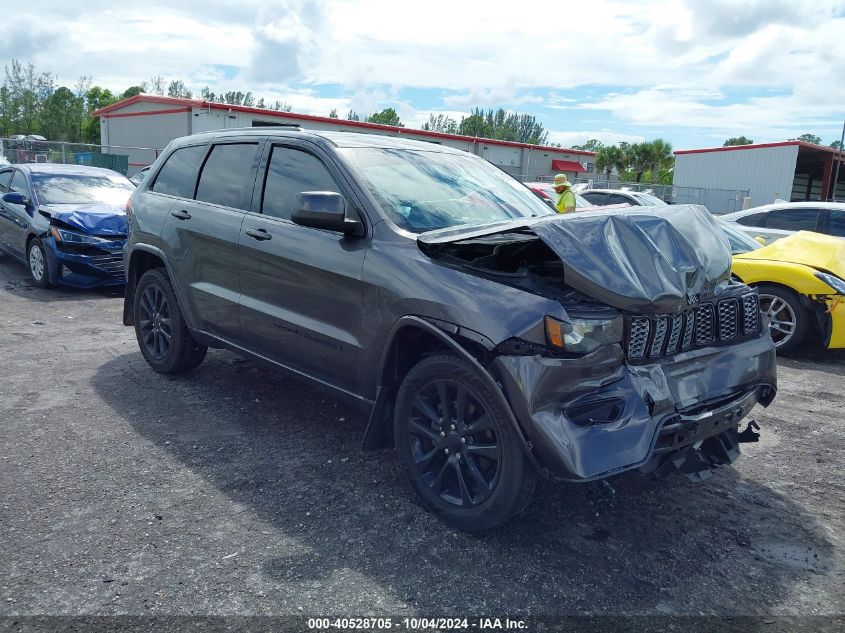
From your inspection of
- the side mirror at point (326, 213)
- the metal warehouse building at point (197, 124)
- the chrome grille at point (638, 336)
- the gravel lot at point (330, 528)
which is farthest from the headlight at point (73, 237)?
the metal warehouse building at point (197, 124)

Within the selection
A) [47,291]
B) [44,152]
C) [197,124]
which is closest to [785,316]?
[47,291]

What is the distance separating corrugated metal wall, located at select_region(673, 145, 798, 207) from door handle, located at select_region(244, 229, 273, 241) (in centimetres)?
3396

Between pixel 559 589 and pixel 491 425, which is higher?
pixel 491 425

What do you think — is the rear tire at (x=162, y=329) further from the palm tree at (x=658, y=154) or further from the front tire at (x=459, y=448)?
the palm tree at (x=658, y=154)

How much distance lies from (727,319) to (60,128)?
6586cm

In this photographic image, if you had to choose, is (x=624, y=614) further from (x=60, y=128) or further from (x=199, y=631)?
(x=60, y=128)

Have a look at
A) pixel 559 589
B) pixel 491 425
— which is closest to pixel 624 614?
pixel 559 589

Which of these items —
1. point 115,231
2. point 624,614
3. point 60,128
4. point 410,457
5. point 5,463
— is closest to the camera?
point 624,614

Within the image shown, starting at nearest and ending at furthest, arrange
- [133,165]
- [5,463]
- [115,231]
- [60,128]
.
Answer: [5,463], [115,231], [133,165], [60,128]

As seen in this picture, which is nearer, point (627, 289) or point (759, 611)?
point (759, 611)

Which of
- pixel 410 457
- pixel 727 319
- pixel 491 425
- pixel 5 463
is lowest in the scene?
pixel 5 463

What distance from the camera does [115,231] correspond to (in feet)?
29.7

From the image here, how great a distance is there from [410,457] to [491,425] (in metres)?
0.59

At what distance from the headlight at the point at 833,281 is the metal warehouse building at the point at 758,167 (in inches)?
1104
